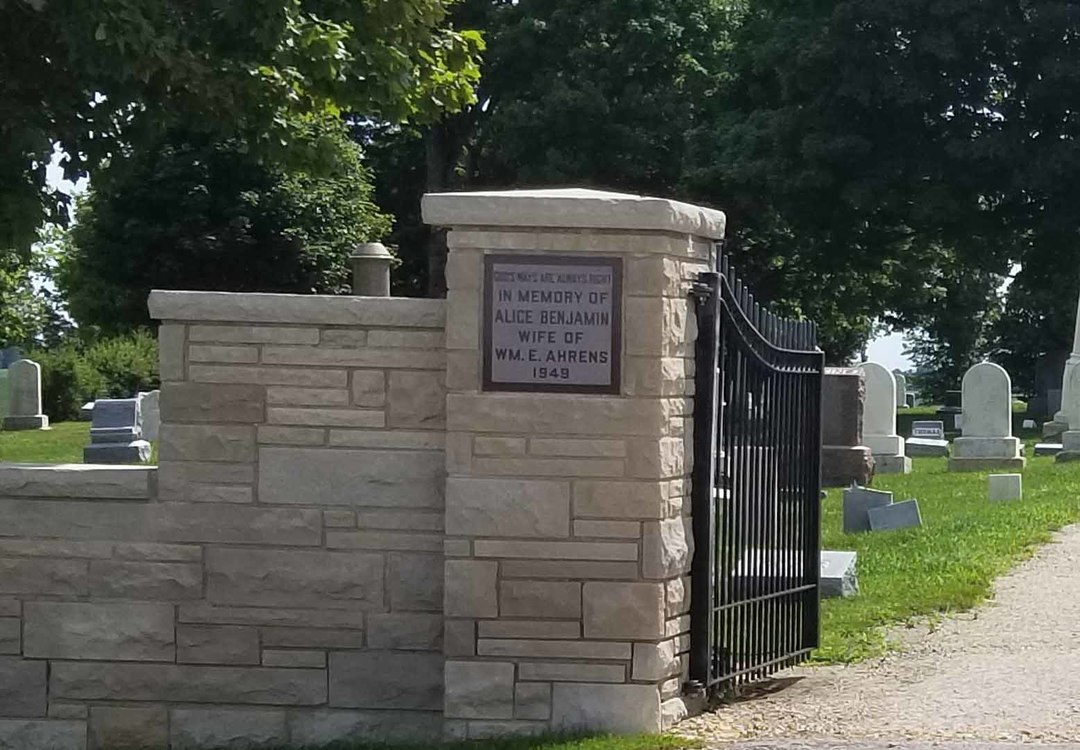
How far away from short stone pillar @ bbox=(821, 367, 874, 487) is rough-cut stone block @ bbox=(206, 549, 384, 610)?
1121 cm

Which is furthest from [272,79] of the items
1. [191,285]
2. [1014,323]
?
[1014,323]

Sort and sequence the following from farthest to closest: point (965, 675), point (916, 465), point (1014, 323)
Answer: point (1014, 323) < point (916, 465) < point (965, 675)

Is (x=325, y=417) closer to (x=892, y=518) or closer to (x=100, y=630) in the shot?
(x=100, y=630)

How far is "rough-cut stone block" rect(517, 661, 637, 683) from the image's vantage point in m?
6.55

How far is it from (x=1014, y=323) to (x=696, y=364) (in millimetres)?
47076

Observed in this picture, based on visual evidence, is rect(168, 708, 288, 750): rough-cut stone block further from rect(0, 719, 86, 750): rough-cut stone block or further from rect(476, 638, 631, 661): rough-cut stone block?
rect(476, 638, 631, 661): rough-cut stone block

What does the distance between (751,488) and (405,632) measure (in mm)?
1713

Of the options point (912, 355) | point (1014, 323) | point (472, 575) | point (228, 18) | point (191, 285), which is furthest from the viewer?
point (912, 355)

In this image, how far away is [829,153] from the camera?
32.0m

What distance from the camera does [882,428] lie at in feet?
67.1

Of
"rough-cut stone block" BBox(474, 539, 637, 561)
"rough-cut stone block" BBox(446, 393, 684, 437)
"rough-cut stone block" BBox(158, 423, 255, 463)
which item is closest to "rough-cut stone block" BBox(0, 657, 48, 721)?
"rough-cut stone block" BBox(158, 423, 255, 463)

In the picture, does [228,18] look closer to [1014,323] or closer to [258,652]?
[258,652]

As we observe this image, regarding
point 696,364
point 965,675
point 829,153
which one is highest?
point 829,153

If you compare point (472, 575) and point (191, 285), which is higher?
→ point (191, 285)
